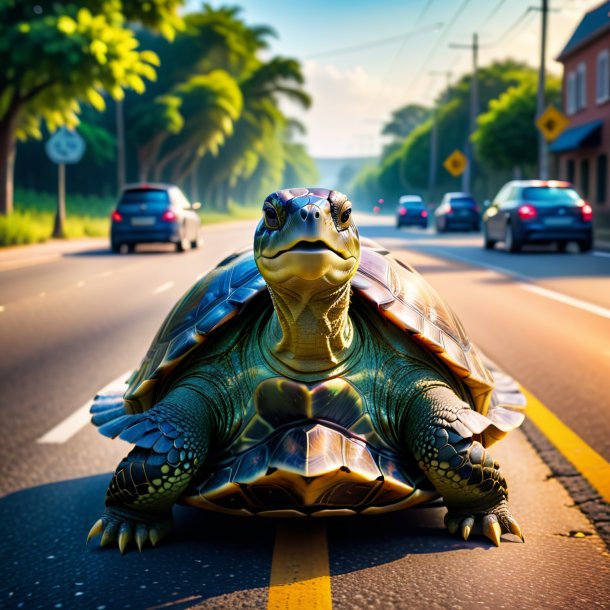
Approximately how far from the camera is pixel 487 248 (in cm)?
2395

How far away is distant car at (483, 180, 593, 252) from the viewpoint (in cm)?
2034

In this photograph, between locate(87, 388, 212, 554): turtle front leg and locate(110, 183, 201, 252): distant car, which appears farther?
locate(110, 183, 201, 252): distant car

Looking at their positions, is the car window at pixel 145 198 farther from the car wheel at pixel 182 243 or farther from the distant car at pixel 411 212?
the distant car at pixel 411 212

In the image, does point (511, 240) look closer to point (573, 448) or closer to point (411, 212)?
point (573, 448)

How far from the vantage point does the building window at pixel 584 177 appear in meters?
41.4

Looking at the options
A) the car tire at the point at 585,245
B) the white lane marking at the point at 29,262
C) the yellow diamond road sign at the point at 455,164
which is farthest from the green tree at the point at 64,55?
the yellow diamond road sign at the point at 455,164

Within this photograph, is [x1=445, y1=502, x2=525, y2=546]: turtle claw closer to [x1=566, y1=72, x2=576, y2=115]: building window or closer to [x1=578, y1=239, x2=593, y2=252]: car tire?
[x1=578, y1=239, x2=593, y2=252]: car tire

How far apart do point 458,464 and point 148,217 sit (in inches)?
804

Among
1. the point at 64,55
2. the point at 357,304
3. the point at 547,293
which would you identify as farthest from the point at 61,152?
the point at 357,304

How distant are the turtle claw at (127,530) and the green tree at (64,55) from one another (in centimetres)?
2028

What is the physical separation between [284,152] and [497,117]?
79.9 m

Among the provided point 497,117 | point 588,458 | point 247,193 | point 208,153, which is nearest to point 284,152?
point 247,193

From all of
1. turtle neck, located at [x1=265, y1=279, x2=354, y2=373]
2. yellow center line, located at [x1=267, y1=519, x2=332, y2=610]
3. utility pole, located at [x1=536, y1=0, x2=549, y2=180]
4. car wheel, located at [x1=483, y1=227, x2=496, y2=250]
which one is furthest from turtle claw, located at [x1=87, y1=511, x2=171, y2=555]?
utility pole, located at [x1=536, y1=0, x2=549, y2=180]

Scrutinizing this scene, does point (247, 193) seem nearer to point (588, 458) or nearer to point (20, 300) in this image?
point (20, 300)
